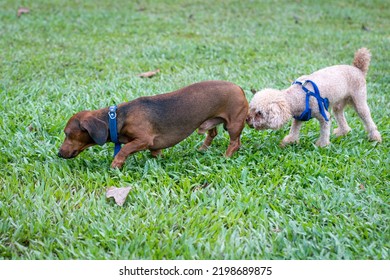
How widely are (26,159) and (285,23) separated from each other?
9.10 meters

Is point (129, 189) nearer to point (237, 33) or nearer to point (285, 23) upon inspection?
point (237, 33)

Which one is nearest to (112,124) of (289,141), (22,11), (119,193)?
(119,193)

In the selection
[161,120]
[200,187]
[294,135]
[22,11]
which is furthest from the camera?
[22,11]

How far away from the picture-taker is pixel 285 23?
12.3m

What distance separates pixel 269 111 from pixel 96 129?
174 centimetres

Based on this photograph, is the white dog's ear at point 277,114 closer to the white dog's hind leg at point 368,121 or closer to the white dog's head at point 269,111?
the white dog's head at point 269,111

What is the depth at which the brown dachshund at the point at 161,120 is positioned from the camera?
4.60 metres

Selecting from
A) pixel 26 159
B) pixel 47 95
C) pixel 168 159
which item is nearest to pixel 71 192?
Answer: pixel 26 159

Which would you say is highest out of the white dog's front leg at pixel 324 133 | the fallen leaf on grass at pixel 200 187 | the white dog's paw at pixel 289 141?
the white dog's front leg at pixel 324 133

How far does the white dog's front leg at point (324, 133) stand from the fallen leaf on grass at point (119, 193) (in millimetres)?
2255

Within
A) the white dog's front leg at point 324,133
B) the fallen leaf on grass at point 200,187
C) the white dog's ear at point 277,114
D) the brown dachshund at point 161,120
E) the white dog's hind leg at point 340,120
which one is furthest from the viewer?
the white dog's hind leg at point 340,120

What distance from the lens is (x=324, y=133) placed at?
5.20 meters

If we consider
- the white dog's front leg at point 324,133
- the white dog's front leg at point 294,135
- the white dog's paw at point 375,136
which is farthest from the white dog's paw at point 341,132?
the white dog's front leg at point 294,135

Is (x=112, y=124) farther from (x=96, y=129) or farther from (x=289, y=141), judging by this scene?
(x=289, y=141)
